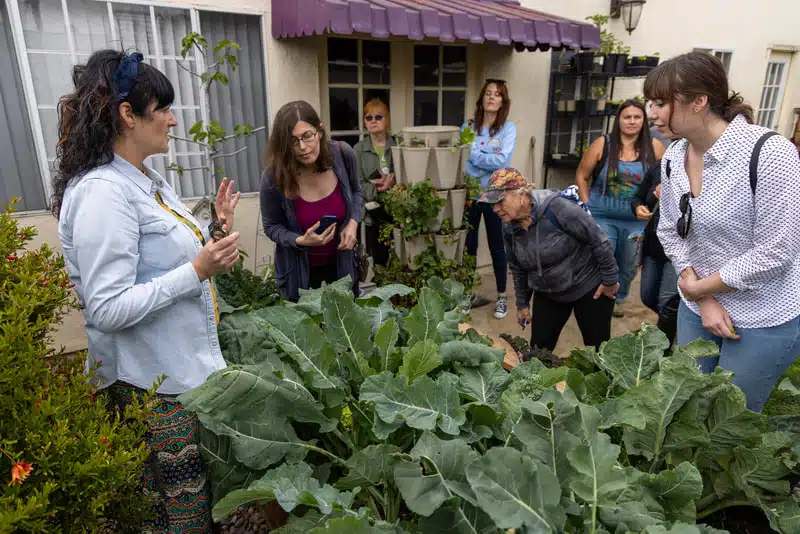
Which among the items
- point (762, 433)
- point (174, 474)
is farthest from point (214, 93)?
point (762, 433)

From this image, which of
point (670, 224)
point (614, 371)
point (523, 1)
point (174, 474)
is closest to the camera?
point (614, 371)

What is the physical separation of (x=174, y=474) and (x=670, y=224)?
2059 millimetres

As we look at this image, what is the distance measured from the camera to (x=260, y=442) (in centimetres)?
133

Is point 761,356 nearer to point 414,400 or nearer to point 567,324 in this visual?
point 414,400

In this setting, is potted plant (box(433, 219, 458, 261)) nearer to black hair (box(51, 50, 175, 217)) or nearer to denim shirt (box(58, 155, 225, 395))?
denim shirt (box(58, 155, 225, 395))

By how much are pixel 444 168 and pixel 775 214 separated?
2608 mm

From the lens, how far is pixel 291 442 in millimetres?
1355

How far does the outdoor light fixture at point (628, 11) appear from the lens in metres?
6.55

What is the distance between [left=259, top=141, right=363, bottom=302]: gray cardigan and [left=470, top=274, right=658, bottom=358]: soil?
178 centimetres

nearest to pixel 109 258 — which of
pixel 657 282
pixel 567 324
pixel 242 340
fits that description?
pixel 242 340

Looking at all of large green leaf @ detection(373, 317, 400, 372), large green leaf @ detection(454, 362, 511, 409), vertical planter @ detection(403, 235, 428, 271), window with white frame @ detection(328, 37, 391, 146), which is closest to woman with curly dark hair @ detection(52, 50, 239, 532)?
large green leaf @ detection(373, 317, 400, 372)

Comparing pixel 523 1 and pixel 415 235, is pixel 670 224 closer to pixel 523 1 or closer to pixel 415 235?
pixel 415 235

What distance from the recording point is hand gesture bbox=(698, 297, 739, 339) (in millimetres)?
1971

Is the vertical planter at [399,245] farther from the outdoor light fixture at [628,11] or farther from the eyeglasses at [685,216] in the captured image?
the outdoor light fixture at [628,11]
